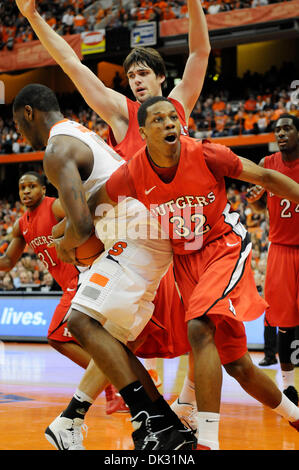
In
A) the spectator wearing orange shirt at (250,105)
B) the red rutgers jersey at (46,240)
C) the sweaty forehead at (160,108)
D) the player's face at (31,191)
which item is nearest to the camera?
the sweaty forehead at (160,108)

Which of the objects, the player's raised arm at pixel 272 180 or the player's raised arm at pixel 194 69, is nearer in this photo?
the player's raised arm at pixel 272 180

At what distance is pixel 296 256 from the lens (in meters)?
5.39

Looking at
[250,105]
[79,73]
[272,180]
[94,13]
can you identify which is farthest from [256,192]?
[94,13]

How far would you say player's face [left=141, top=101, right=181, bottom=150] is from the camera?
321 cm

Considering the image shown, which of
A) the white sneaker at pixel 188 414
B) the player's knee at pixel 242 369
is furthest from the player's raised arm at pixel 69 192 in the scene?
the white sneaker at pixel 188 414

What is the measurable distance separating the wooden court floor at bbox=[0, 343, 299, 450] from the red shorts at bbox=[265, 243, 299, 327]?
74cm

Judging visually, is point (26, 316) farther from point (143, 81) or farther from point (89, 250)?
point (89, 250)

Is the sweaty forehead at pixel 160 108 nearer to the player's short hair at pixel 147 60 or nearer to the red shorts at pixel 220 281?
the red shorts at pixel 220 281

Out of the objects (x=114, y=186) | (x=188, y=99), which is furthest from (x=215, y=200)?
(x=188, y=99)

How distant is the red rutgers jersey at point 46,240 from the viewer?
17.7 feet

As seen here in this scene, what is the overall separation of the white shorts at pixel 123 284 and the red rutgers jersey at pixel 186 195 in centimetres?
16

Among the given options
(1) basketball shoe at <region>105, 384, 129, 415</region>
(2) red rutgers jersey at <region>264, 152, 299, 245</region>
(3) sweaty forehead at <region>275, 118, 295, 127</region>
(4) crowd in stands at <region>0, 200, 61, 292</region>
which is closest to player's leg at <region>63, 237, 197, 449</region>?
(1) basketball shoe at <region>105, 384, 129, 415</region>
